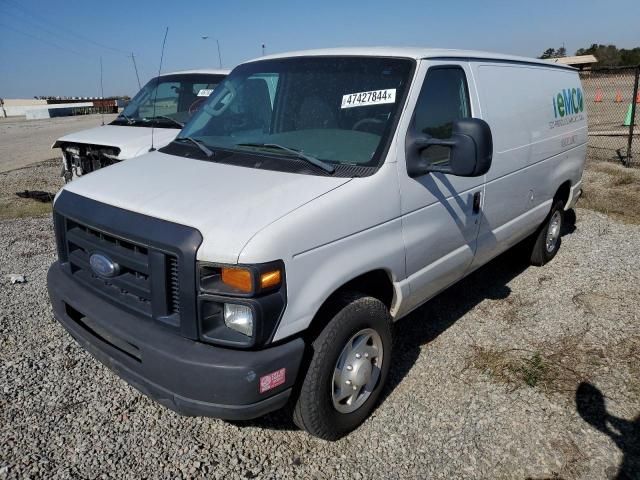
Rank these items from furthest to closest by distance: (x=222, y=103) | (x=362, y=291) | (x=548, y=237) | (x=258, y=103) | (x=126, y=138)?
1. (x=126, y=138)
2. (x=548, y=237)
3. (x=222, y=103)
4. (x=258, y=103)
5. (x=362, y=291)

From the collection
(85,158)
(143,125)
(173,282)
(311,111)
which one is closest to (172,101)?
(143,125)

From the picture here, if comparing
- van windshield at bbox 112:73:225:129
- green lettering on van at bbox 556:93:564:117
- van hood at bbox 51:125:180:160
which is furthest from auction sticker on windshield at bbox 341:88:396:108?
van windshield at bbox 112:73:225:129

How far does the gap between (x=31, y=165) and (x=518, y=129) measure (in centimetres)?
1247

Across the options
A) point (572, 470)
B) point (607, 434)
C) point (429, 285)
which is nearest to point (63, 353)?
point (429, 285)

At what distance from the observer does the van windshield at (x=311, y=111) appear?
3057 millimetres

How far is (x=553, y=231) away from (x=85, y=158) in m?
5.88

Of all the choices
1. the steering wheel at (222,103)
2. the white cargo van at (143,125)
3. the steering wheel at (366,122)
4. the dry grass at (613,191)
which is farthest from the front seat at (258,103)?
the dry grass at (613,191)

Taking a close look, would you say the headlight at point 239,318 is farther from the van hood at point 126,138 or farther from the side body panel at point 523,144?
the van hood at point 126,138

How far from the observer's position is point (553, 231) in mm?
5715

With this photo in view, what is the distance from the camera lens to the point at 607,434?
3.05 m

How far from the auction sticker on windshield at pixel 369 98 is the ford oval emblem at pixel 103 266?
1659 millimetres

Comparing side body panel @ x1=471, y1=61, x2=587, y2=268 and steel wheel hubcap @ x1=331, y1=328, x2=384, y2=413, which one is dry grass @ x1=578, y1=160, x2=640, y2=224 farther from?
steel wheel hubcap @ x1=331, y1=328, x2=384, y2=413

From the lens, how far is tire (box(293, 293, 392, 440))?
8.79 ft

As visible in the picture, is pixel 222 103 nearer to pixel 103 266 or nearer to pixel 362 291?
pixel 103 266
